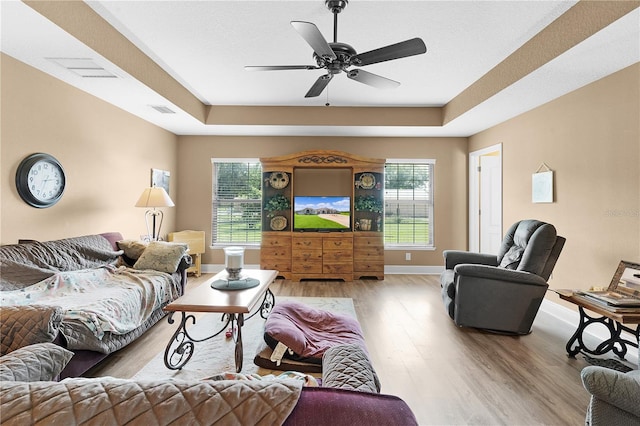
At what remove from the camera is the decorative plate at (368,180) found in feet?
18.5

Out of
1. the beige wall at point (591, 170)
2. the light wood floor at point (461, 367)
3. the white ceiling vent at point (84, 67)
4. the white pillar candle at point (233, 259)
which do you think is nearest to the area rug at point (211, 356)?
the light wood floor at point (461, 367)

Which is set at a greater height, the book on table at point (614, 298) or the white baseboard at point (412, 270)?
the book on table at point (614, 298)

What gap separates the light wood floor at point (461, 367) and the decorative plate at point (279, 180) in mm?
2708

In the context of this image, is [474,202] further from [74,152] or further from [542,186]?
[74,152]

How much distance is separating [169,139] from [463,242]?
558cm

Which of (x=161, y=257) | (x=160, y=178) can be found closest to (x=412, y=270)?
(x=161, y=257)

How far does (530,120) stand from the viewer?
4.10 metres

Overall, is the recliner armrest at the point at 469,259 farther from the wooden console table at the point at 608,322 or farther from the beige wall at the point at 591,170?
the wooden console table at the point at 608,322

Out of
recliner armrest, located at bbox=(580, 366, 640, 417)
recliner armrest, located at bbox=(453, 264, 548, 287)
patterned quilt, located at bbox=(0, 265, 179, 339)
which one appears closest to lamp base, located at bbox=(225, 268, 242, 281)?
patterned quilt, located at bbox=(0, 265, 179, 339)

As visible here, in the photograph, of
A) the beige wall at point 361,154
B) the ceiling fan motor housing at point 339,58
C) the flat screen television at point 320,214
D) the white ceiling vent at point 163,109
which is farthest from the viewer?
the beige wall at point 361,154

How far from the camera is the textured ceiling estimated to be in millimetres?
2461

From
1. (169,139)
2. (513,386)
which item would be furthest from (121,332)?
(169,139)

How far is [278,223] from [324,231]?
0.83 metres

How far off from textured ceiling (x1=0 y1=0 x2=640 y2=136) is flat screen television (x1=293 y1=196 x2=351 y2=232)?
6.07ft
